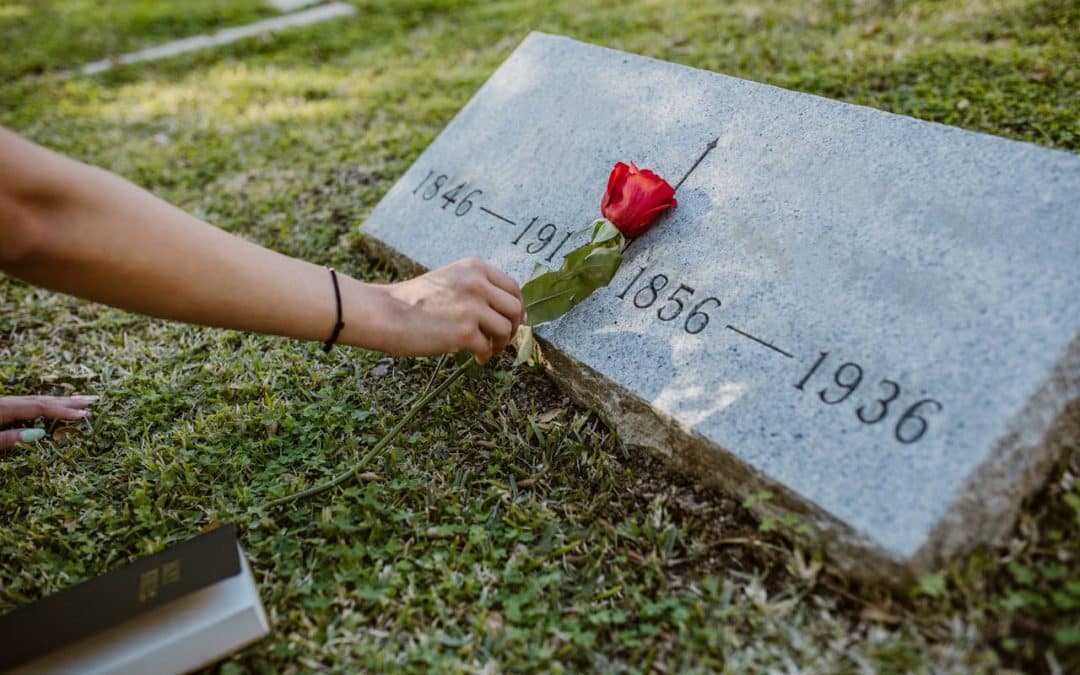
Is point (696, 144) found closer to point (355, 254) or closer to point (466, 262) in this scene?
point (466, 262)

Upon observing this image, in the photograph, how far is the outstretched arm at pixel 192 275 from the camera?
1.61 metres

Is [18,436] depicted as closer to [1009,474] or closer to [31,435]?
[31,435]

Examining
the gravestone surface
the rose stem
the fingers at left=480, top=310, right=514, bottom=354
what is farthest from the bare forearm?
the gravestone surface

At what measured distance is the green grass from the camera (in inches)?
71.4

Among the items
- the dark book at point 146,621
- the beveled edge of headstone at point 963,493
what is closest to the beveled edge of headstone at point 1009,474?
the beveled edge of headstone at point 963,493

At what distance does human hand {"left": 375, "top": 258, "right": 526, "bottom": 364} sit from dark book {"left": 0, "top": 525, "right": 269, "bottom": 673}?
26.1 inches

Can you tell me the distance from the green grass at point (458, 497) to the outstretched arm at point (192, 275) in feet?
1.55

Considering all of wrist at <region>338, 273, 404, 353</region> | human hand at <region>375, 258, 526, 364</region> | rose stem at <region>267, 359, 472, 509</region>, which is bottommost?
rose stem at <region>267, 359, 472, 509</region>

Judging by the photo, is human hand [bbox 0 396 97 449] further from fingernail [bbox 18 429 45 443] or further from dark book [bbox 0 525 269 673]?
dark book [bbox 0 525 269 673]

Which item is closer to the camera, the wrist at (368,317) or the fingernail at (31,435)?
the wrist at (368,317)

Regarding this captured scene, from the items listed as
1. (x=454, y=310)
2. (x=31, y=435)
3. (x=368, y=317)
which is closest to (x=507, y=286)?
(x=454, y=310)

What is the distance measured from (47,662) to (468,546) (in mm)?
967

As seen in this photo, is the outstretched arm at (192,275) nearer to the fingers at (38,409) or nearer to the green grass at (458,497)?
the green grass at (458,497)

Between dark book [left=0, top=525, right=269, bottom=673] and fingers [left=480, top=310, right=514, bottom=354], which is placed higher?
fingers [left=480, top=310, right=514, bottom=354]
